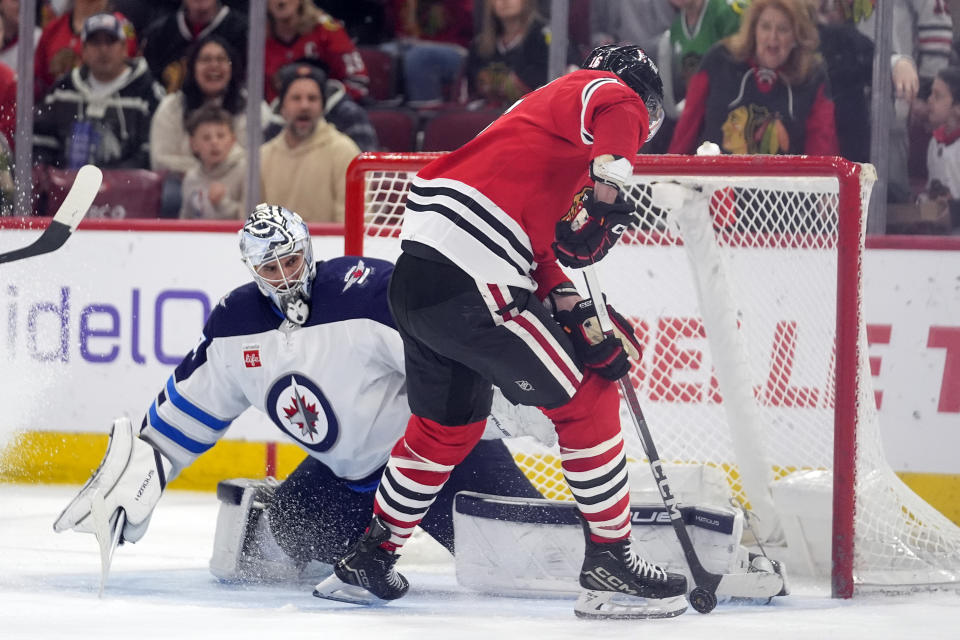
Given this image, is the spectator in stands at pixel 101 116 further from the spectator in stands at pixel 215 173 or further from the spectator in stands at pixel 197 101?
the spectator in stands at pixel 215 173

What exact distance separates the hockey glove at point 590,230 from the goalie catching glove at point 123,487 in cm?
98

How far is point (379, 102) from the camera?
15.1ft

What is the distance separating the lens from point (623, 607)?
2.40 meters

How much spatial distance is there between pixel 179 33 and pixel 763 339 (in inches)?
86.2

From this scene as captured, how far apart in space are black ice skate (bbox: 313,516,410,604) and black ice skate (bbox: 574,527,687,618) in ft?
1.20

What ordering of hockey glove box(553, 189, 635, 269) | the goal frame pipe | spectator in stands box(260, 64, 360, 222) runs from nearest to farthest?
hockey glove box(553, 189, 635, 269), the goal frame pipe, spectator in stands box(260, 64, 360, 222)

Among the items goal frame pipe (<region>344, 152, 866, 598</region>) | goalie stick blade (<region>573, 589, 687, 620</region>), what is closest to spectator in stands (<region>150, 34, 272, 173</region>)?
goal frame pipe (<region>344, 152, 866, 598</region>)

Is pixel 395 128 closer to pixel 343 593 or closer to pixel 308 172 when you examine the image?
pixel 308 172

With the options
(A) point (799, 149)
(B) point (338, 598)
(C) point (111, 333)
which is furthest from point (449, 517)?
(C) point (111, 333)

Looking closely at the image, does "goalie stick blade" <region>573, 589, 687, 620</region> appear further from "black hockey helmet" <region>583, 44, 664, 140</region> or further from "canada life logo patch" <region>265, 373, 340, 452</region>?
"black hockey helmet" <region>583, 44, 664, 140</region>

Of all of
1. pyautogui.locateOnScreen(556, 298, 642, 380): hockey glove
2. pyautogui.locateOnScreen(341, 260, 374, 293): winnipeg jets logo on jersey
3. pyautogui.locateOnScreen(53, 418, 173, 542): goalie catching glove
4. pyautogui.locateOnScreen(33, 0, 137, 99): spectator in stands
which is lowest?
pyautogui.locateOnScreen(53, 418, 173, 542): goalie catching glove

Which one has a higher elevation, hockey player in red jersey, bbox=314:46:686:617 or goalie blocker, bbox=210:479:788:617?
hockey player in red jersey, bbox=314:46:686:617

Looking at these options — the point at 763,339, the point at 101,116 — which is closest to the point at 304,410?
the point at 763,339

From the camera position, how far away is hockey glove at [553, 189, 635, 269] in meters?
2.22
